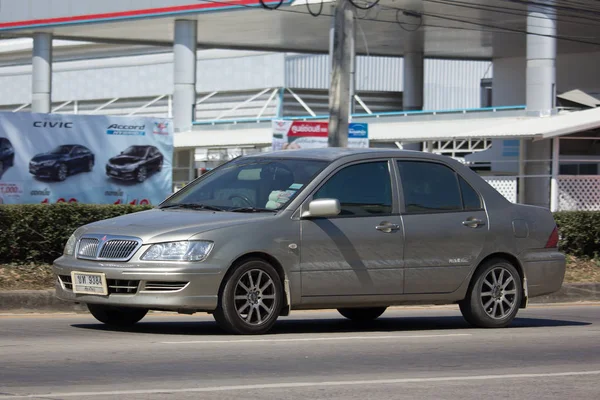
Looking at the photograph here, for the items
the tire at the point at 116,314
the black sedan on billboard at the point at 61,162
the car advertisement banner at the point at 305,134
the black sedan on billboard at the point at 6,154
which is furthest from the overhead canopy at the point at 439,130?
the tire at the point at 116,314

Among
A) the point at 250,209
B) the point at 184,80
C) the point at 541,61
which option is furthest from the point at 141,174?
the point at 184,80

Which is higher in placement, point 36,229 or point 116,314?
point 36,229

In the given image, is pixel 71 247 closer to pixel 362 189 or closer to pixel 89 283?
pixel 89 283

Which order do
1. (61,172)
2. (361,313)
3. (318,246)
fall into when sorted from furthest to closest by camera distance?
(61,172), (361,313), (318,246)

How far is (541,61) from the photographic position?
35.9 m

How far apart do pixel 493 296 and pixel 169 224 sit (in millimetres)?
3608

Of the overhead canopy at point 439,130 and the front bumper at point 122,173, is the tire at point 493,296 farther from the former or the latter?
the overhead canopy at point 439,130

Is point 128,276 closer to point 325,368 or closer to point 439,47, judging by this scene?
point 325,368

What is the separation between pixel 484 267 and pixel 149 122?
Result: 1186cm

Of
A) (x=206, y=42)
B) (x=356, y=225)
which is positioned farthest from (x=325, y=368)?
(x=206, y=42)

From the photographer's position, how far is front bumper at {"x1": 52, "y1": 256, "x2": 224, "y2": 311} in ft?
32.3

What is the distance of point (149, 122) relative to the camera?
72.9ft

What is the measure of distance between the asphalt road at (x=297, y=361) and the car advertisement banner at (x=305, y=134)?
10995 millimetres

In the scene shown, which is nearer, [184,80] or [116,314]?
[116,314]
